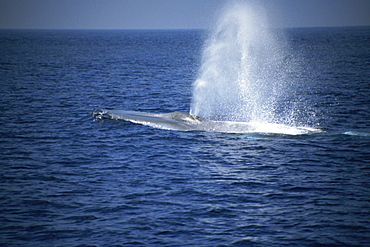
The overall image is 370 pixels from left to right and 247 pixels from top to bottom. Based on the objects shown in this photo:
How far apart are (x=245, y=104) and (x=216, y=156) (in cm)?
2179

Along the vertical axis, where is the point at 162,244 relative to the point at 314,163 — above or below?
below

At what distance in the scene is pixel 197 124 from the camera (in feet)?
116

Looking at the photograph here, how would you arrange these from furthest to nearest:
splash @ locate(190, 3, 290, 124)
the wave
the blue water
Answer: splash @ locate(190, 3, 290, 124) → the wave → the blue water

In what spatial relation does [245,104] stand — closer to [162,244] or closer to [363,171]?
[363,171]

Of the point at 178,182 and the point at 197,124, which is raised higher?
the point at 197,124

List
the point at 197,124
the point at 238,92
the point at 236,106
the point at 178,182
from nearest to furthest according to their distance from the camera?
the point at 178,182 < the point at 197,124 < the point at 236,106 < the point at 238,92

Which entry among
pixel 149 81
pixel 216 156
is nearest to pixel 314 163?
pixel 216 156

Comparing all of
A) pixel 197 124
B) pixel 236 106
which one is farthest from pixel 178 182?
pixel 236 106

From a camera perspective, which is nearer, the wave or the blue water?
the blue water

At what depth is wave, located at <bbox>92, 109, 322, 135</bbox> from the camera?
33.3 meters

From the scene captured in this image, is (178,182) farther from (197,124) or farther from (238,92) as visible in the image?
(238,92)

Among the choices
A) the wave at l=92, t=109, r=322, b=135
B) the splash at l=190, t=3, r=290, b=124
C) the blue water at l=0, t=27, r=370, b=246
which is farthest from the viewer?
the splash at l=190, t=3, r=290, b=124

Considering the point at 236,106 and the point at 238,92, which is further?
the point at 238,92

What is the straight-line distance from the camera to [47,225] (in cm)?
1878
